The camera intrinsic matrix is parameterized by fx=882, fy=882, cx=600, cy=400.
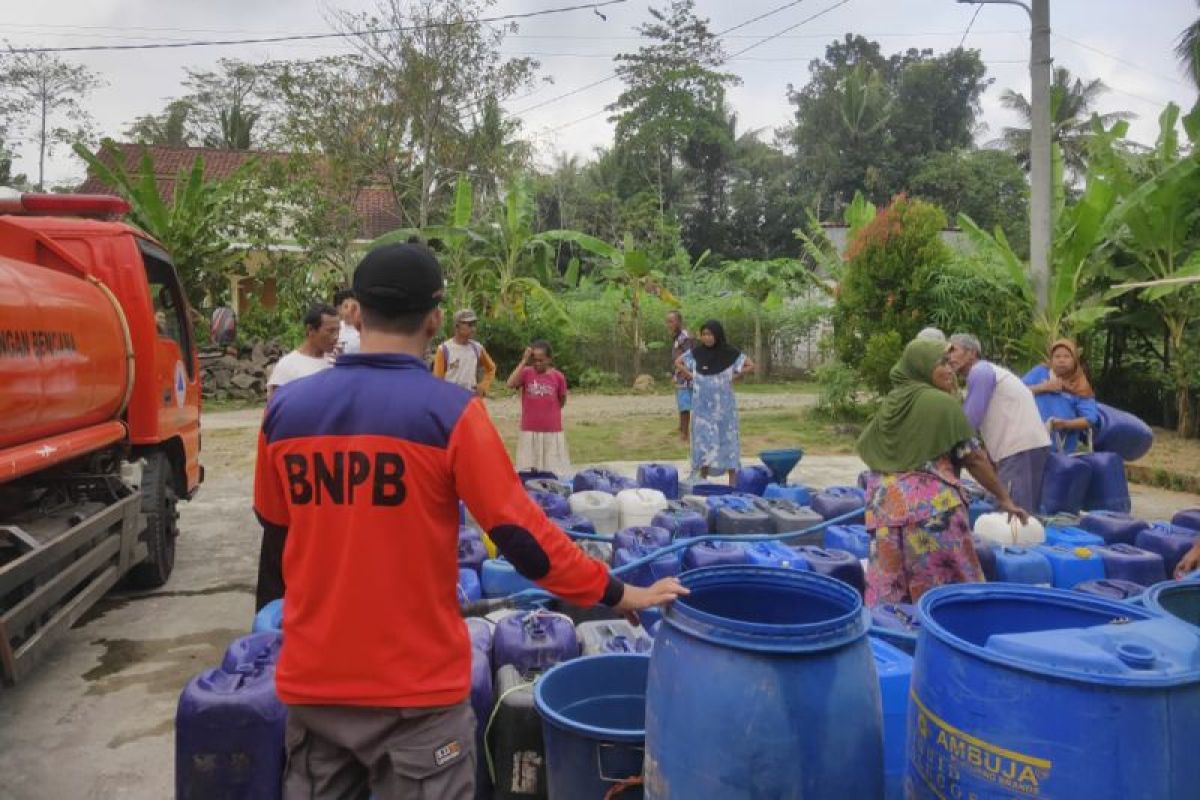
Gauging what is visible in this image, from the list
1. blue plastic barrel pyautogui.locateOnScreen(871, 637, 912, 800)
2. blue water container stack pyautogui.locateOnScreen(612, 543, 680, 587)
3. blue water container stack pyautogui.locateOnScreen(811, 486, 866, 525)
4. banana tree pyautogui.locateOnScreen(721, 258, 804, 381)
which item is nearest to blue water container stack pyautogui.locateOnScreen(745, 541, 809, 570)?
blue water container stack pyautogui.locateOnScreen(612, 543, 680, 587)

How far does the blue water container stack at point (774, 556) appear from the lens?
4.21 m

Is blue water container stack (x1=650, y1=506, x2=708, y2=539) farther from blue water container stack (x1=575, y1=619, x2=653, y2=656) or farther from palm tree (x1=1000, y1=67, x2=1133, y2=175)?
palm tree (x1=1000, y1=67, x2=1133, y2=175)

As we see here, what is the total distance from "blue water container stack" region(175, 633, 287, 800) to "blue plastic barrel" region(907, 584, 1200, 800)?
71.3 inches

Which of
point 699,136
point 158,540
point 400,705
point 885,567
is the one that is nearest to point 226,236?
point 158,540

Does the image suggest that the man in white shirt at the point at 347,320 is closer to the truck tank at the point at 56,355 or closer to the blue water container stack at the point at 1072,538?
the truck tank at the point at 56,355

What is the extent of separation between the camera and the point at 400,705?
73.0 inches

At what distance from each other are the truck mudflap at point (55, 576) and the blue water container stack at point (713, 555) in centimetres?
291

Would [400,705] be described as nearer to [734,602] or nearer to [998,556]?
[734,602]

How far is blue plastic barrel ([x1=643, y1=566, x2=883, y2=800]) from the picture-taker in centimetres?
192

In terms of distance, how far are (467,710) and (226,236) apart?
18.3 m

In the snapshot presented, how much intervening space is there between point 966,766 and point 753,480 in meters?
5.44

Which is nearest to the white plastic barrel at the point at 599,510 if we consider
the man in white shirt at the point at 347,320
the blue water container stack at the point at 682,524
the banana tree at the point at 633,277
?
the blue water container stack at the point at 682,524

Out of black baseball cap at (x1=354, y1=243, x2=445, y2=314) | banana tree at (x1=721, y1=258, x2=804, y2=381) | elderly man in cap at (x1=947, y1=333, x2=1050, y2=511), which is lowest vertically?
elderly man in cap at (x1=947, y1=333, x2=1050, y2=511)

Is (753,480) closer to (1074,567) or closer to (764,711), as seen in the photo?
(1074,567)
